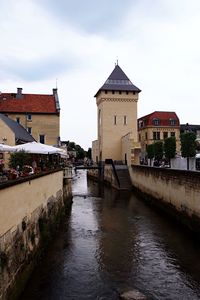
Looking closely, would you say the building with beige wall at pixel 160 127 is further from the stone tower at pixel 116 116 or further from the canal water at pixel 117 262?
the canal water at pixel 117 262

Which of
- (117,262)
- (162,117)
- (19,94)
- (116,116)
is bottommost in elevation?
(117,262)

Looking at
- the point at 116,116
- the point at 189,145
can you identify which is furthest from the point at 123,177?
the point at 116,116

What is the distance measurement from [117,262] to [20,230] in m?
4.08

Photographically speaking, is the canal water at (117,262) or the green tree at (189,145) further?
the green tree at (189,145)

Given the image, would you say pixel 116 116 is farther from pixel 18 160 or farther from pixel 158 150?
pixel 18 160

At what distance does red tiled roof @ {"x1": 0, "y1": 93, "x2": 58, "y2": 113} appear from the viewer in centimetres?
4303

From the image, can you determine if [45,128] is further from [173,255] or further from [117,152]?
[173,255]

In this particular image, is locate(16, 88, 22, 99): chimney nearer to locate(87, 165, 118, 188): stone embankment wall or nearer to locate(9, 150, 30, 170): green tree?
locate(87, 165, 118, 188): stone embankment wall

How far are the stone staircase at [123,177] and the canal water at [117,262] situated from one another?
18275 mm

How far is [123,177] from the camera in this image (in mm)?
40562

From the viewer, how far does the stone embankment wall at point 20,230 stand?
844cm

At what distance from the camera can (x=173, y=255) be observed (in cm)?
1337

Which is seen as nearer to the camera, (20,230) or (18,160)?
(20,230)

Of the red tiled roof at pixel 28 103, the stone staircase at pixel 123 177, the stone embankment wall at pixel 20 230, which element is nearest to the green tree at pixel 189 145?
the stone staircase at pixel 123 177
